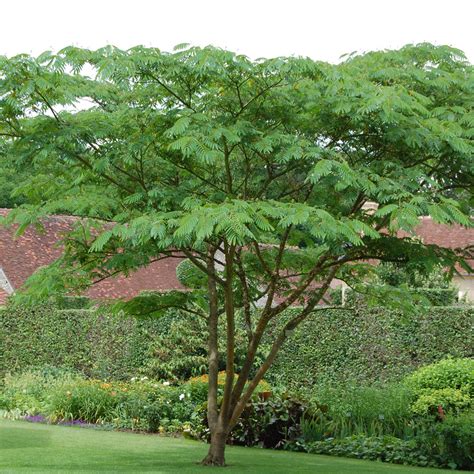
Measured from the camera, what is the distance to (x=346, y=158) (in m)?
12.2

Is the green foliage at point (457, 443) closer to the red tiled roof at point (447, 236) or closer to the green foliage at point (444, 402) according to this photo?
the green foliage at point (444, 402)

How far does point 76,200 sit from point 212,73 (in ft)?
7.10

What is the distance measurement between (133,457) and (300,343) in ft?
26.6

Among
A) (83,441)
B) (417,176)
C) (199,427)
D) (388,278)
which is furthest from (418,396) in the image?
(388,278)

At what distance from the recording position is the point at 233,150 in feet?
41.5

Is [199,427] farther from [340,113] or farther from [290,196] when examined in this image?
[340,113]

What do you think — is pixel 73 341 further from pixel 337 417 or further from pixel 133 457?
pixel 133 457

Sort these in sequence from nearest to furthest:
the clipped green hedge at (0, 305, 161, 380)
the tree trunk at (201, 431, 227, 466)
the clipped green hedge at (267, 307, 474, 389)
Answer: the tree trunk at (201, 431, 227, 466) < the clipped green hedge at (267, 307, 474, 389) < the clipped green hedge at (0, 305, 161, 380)

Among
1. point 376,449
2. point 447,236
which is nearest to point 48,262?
point 447,236

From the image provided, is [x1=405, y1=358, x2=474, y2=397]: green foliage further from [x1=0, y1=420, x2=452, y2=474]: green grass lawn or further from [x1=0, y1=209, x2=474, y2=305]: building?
[x1=0, y1=209, x2=474, y2=305]: building

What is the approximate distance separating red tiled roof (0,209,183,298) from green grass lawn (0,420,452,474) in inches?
665

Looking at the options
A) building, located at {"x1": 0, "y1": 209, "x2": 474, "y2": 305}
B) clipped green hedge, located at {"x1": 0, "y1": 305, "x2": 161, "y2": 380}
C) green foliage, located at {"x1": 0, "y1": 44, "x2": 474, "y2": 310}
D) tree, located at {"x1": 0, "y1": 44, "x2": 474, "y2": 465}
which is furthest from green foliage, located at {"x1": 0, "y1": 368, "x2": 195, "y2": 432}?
building, located at {"x1": 0, "y1": 209, "x2": 474, "y2": 305}

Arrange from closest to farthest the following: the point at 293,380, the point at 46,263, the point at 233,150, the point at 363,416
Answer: the point at 233,150 < the point at 363,416 < the point at 293,380 < the point at 46,263

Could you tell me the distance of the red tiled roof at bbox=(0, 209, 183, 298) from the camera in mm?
35031
